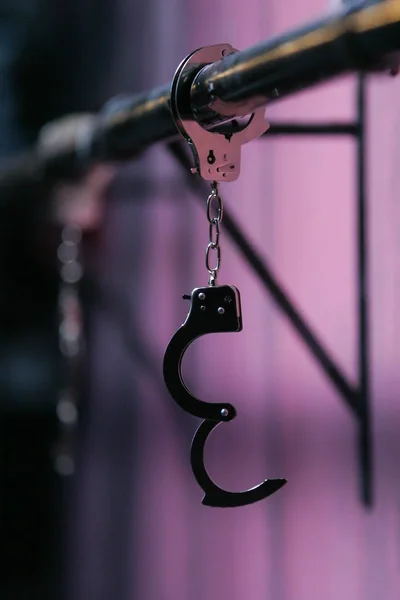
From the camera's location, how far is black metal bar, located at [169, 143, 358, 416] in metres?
0.76

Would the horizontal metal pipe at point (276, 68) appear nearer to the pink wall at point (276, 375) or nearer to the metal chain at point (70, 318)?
the pink wall at point (276, 375)

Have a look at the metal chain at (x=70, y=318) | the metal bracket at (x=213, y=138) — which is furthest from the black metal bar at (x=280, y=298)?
the metal chain at (x=70, y=318)

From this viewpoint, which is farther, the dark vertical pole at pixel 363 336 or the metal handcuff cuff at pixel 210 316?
the dark vertical pole at pixel 363 336

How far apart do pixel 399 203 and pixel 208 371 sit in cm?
60

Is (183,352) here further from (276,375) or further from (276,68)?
(276,375)

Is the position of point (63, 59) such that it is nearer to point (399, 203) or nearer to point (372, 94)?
point (372, 94)

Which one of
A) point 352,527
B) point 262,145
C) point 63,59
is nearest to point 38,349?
point 63,59

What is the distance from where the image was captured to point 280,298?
79 centimetres

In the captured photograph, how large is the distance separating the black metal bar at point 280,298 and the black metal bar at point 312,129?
9cm

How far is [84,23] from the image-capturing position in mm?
1892

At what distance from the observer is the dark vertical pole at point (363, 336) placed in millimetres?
881

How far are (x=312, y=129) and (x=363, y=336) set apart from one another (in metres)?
0.22

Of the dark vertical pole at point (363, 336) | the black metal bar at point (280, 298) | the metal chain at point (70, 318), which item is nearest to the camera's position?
the black metal bar at point (280, 298)

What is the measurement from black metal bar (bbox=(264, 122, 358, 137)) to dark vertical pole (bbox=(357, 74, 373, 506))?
20 mm
